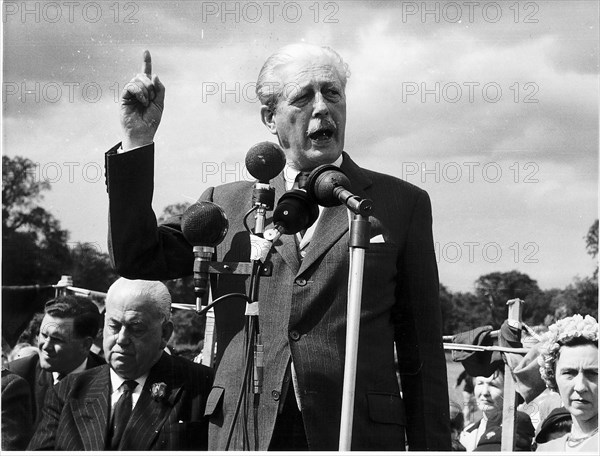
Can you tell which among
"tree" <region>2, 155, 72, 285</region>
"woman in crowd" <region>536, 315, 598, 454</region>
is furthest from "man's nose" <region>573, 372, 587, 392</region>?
"tree" <region>2, 155, 72, 285</region>

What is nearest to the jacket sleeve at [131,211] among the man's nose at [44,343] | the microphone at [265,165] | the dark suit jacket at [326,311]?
the dark suit jacket at [326,311]

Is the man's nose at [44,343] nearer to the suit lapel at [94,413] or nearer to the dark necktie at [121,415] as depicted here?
the suit lapel at [94,413]

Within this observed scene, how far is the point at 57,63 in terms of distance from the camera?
12.4ft

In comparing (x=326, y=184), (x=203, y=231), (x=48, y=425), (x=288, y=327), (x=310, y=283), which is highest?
(x=326, y=184)

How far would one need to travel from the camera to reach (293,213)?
2.49 metres

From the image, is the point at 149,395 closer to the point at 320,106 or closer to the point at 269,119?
the point at 269,119

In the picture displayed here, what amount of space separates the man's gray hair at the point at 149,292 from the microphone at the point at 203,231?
33.1 inches

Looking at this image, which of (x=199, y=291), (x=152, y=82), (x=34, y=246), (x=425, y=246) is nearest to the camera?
(x=199, y=291)

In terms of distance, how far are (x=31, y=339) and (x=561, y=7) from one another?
2528 mm

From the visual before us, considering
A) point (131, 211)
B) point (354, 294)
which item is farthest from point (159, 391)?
point (354, 294)

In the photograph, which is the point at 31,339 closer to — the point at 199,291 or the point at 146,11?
the point at 146,11

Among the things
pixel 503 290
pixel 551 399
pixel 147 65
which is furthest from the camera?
pixel 503 290

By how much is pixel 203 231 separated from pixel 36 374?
5.51 feet

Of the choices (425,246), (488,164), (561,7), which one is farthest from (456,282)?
(561,7)
